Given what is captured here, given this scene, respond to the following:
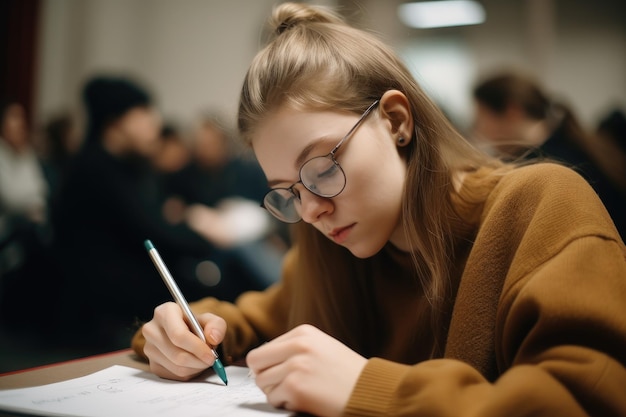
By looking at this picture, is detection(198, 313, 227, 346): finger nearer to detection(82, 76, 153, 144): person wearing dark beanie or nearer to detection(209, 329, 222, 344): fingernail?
detection(209, 329, 222, 344): fingernail

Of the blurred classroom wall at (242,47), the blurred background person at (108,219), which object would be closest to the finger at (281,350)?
the blurred background person at (108,219)

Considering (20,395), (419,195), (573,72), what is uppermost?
(419,195)

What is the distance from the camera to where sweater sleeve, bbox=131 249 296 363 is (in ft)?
3.71

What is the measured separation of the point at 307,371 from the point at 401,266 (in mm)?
488

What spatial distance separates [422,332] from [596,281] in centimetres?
38

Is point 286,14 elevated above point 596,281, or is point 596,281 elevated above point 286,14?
point 286,14

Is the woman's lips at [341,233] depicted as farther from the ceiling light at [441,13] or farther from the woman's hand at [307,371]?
the ceiling light at [441,13]

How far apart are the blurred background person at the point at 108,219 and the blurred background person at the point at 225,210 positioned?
27 centimetres

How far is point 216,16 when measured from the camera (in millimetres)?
5547

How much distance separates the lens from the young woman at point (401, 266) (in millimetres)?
634

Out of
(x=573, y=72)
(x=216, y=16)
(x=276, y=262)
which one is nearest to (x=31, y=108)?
(x=216, y=16)

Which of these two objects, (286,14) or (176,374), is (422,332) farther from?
(286,14)

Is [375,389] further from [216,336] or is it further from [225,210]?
[225,210]

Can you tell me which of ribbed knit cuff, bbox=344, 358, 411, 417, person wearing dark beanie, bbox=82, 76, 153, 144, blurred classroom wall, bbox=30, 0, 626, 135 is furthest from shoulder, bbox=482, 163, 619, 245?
blurred classroom wall, bbox=30, 0, 626, 135
